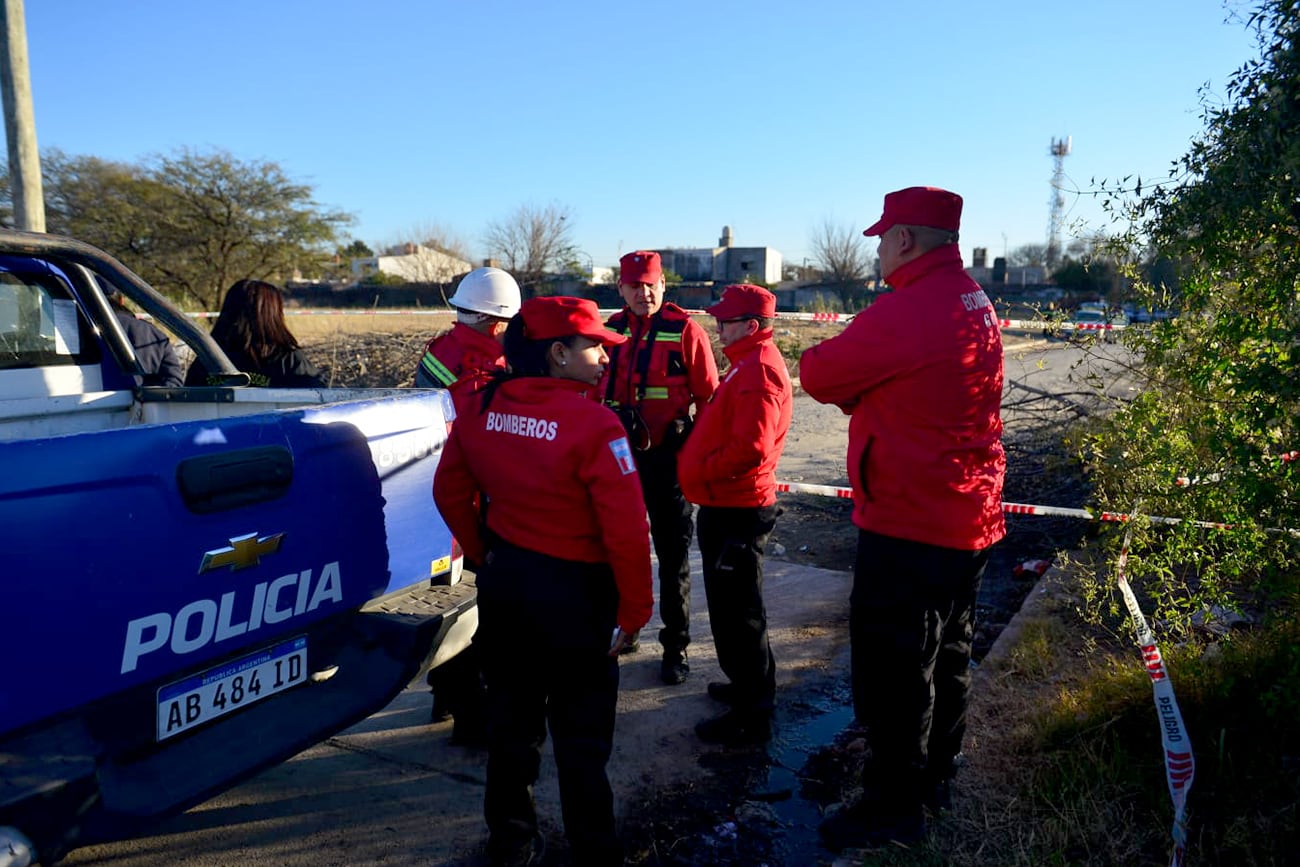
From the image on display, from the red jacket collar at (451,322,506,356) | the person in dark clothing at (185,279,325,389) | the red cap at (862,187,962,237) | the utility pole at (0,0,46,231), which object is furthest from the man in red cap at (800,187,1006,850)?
the utility pole at (0,0,46,231)

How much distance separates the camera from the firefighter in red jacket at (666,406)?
14.1 feet

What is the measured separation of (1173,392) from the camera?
3.56 metres

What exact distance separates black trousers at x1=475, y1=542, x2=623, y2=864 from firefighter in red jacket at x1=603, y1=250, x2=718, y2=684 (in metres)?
1.61

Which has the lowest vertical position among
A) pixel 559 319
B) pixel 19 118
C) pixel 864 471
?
pixel 864 471

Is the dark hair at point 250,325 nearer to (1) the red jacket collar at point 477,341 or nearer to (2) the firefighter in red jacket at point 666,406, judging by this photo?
(1) the red jacket collar at point 477,341

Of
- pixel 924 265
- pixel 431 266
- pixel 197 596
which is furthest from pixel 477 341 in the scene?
pixel 431 266

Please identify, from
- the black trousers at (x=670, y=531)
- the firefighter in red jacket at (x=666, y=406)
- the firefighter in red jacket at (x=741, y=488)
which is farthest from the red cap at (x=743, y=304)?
the black trousers at (x=670, y=531)

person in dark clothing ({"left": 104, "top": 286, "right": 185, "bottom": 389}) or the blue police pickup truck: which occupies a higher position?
person in dark clothing ({"left": 104, "top": 286, "right": 185, "bottom": 389})

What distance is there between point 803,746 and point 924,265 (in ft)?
7.06

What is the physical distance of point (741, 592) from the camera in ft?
12.4

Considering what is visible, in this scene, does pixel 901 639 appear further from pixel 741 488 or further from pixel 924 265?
pixel 924 265

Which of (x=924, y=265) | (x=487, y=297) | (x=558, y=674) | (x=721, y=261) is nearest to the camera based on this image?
(x=558, y=674)

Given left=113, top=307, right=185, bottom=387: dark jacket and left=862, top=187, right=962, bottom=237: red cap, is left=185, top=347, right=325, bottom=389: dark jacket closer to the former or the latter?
left=113, top=307, right=185, bottom=387: dark jacket

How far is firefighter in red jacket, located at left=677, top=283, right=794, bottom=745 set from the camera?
353 cm
